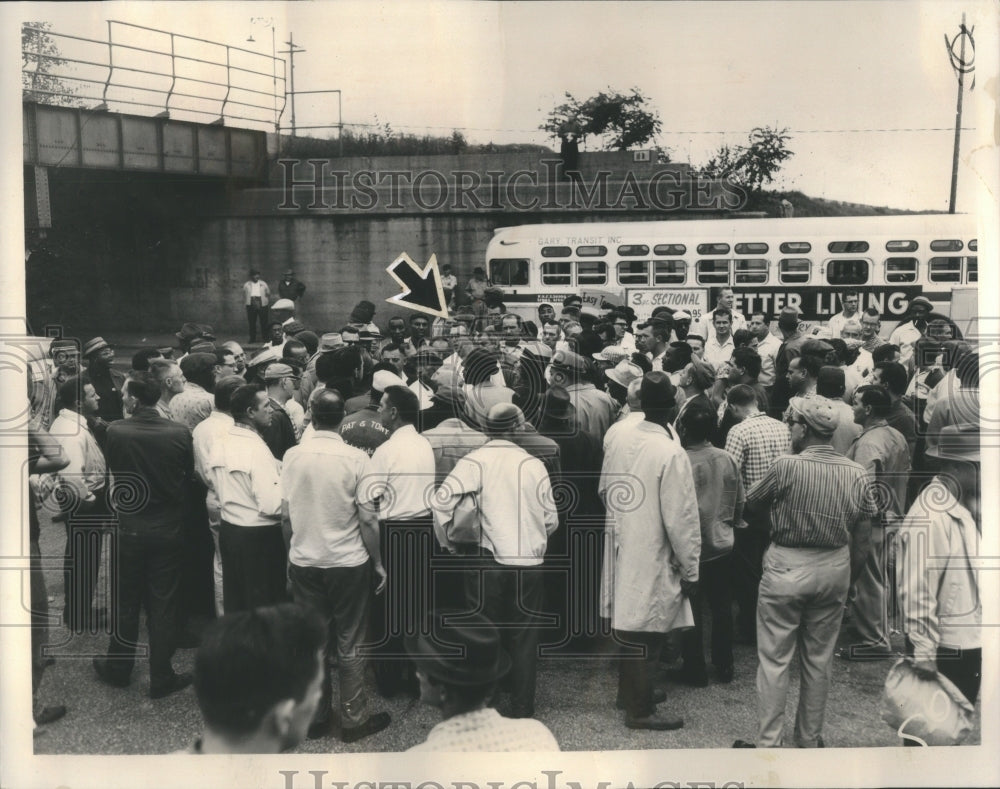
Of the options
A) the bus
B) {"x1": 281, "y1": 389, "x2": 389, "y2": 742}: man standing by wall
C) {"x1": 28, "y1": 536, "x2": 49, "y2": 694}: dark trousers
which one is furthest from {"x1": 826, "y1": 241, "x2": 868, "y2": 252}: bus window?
{"x1": 28, "y1": 536, "x2": 49, "y2": 694}: dark trousers

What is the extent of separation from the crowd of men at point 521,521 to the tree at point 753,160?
4.82m

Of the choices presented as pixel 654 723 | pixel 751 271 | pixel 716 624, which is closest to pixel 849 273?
pixel 751 271

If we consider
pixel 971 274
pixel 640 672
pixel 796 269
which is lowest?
pixel 640 672

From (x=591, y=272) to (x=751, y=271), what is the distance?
9.75 feet

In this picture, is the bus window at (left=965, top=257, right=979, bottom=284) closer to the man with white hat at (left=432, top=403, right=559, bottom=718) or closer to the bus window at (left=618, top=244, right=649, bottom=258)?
the man with white hat at (left=432, top=403, right=559, bottom=718)

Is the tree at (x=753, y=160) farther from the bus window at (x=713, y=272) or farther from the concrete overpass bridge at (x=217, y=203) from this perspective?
the bus window at (x=713, y=272)

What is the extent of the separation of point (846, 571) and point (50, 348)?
185 inches

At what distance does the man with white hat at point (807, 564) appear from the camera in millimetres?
4242

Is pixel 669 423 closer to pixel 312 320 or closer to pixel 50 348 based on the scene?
pixel 50 348

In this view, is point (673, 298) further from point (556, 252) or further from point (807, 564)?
point (807, 564)

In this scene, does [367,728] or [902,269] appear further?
[902,269]

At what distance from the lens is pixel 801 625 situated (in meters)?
4.39

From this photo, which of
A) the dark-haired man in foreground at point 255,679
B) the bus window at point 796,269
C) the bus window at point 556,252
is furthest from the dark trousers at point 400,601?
the bus window at point 796,269

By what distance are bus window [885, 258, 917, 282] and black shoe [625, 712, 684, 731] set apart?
13.4m
